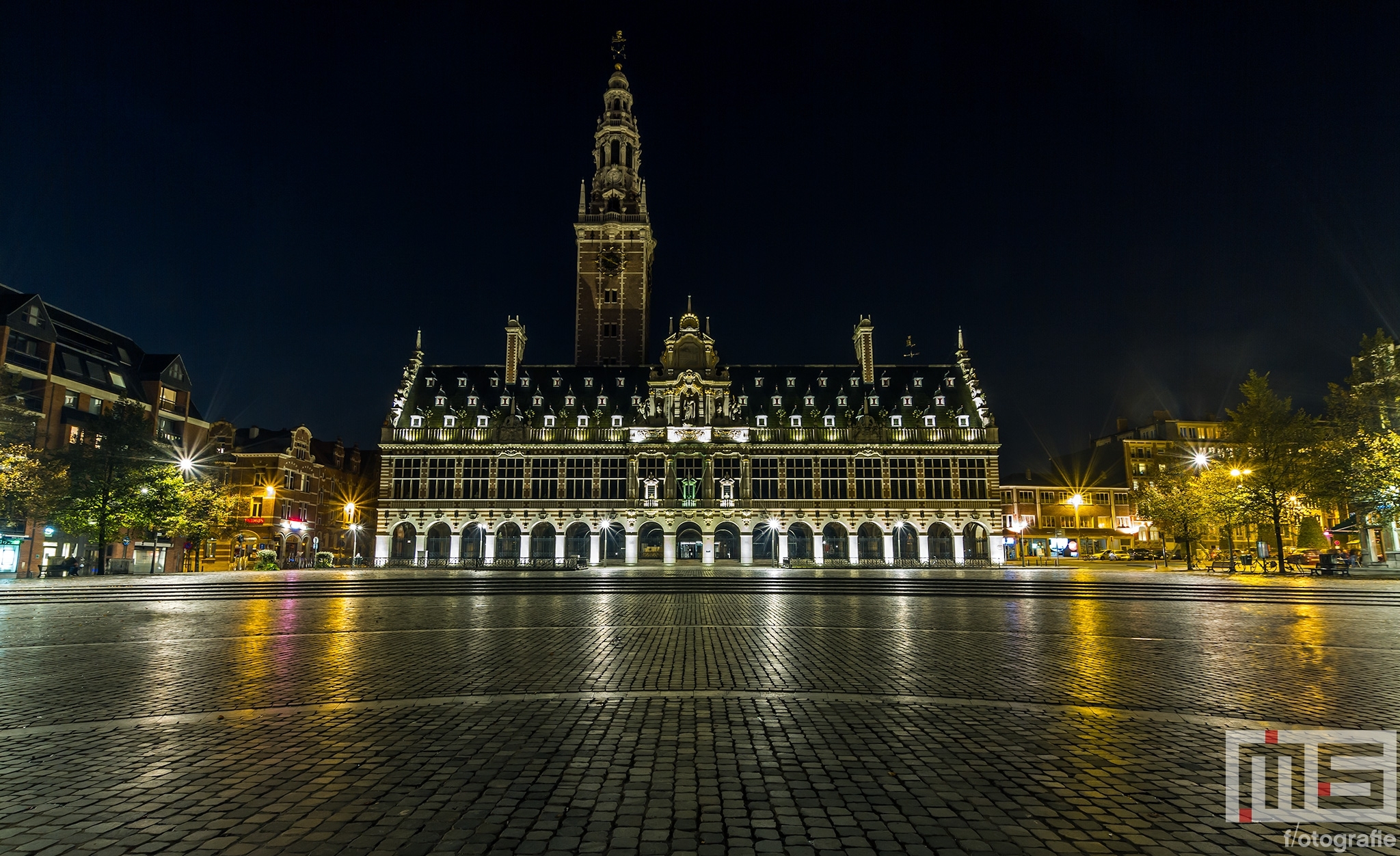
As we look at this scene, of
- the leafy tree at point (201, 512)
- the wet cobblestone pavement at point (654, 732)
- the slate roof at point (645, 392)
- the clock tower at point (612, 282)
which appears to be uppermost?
the clock tower at point (612, 282)

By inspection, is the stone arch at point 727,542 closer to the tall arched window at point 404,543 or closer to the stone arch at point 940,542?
the stone arch at point 940,542

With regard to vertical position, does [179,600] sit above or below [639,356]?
below

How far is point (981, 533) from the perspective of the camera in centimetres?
6266

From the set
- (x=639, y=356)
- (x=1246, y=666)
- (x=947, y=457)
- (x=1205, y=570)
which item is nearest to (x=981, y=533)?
(x=947, y=457)

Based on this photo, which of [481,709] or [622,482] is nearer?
[481,709]

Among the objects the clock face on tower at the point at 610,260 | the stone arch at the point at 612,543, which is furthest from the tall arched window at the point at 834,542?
the clock face on tower at the point at 610,260

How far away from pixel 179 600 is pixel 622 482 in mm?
40083

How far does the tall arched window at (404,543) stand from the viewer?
63.2 meters

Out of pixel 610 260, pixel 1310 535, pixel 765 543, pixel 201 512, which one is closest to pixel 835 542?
pixel 765 543

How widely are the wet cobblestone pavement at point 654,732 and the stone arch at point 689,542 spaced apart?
46757 millimetres

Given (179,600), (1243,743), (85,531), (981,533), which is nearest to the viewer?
(1243,743)

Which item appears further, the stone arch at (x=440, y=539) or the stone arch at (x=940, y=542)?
the stone arch at (x=440, y=539)

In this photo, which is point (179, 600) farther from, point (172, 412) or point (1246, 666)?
point (172, 412)

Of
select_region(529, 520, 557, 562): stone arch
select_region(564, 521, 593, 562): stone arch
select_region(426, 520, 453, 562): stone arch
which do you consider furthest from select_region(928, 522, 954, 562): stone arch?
select_region(426, 520, 453, 562): stone arch
